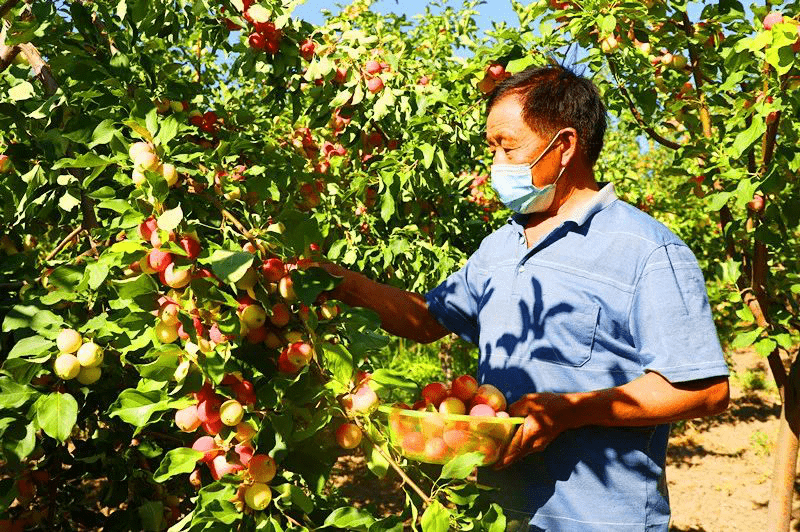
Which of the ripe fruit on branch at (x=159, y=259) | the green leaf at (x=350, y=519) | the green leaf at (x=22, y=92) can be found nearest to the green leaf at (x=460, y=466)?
the green leaf at (x=350, y=519)

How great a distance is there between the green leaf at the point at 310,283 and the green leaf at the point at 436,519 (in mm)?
→ 413

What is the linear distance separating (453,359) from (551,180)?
5.11 meters

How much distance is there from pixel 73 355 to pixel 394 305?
2.85 ft

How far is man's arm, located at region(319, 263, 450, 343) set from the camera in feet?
6.42

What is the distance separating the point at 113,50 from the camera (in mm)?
1862

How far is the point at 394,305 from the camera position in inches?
81.4

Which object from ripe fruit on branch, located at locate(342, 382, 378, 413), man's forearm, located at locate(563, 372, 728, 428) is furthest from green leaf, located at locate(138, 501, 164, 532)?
man's forearm, located at locate(563, 372, 728, 428)

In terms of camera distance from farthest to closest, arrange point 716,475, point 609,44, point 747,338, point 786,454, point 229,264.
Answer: point 716,475, point 786,454, point 747,338, point 609,44, point 229,264

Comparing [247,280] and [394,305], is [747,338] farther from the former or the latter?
[247,280]

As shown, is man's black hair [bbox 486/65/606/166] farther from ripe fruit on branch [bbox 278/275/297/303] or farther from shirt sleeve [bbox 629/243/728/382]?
ripe fruit on branch [bbox 278/275/297/303]

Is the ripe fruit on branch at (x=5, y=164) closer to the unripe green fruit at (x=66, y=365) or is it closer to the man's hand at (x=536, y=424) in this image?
the unripe green fruit at (x=66, y=365)

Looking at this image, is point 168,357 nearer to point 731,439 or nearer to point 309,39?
point 309,39

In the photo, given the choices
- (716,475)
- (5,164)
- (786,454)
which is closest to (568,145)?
(5,164)

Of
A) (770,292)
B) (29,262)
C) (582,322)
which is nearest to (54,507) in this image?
(29,262)
